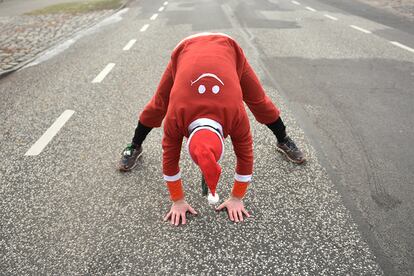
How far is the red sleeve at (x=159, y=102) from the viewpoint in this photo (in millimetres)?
2479

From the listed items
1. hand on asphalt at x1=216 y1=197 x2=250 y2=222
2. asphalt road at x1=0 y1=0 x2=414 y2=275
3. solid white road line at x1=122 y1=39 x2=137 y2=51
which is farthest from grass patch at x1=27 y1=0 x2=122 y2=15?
hand on asphalt at x1=216 y1=197 x2=250 y2=222

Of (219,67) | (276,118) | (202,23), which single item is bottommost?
(202,23)

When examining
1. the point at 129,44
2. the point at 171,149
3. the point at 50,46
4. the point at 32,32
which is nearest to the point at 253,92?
the point at 171,149

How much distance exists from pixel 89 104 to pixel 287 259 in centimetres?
354

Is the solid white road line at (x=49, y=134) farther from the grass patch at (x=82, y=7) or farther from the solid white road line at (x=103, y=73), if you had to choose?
the grass patch at (x=82, y=7)

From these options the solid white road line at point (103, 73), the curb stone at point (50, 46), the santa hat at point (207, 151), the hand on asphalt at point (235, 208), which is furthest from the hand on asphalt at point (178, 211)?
the curb stone at point (50, 46)

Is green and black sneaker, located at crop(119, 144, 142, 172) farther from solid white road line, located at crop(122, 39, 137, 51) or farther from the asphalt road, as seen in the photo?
solid white road line, located at crop(122, 39, 137, 51)

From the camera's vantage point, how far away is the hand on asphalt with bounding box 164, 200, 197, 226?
8.07ft

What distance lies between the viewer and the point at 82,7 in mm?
12688

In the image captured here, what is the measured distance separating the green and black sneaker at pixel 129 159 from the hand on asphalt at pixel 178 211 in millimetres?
789

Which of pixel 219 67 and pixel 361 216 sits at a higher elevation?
pixel 219 67

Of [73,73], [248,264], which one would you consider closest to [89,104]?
[73,73]

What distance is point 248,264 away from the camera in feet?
6.88

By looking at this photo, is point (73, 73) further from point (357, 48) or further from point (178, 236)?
point (357, 48)
